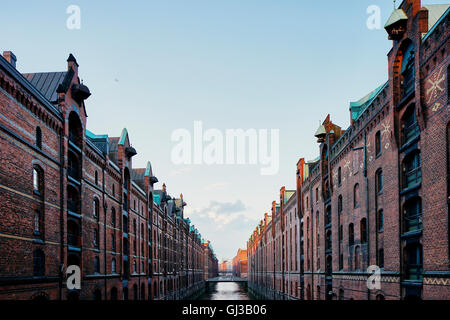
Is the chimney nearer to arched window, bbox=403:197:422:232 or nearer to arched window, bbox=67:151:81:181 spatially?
arched window, bbox=67:151:81:181

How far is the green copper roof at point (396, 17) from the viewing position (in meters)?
19.6

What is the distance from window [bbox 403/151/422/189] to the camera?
731 inches

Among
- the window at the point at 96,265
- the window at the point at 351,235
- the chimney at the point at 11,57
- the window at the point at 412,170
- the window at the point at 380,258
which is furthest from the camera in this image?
the window at the point at 96,265

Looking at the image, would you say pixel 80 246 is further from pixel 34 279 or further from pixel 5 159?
pixel 5 159

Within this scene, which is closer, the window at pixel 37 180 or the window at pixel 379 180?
the window at pixel 37 180

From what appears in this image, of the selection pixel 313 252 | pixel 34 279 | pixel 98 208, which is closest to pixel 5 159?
pixel 34 279

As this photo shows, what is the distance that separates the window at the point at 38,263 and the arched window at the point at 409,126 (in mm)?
17416

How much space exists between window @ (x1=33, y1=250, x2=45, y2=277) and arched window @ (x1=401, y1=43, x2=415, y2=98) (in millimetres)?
18271

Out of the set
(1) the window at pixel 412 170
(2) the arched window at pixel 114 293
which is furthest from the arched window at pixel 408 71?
(2) the arched window at pixel 114 293

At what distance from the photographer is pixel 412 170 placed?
1930cm

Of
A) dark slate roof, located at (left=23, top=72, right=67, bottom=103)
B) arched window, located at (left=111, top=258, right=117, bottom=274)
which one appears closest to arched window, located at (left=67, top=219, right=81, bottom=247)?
dark slate roof, located at (left=23, top=72, right=67, bottom=103)

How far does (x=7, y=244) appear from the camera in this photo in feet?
56.1

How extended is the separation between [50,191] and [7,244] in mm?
4599

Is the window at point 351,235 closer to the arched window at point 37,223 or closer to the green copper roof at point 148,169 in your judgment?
the arched window at point 37,223
